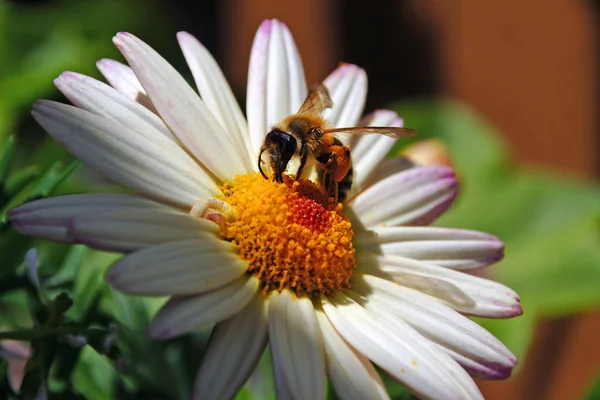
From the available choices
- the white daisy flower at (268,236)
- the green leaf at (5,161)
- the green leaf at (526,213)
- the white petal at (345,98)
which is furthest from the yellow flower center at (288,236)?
the green leaf at (526,213)

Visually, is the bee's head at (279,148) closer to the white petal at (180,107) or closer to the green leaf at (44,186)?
the white petal at (180,107)

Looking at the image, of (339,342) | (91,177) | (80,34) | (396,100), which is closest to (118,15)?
(80,34)

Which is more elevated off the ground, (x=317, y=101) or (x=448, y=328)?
(x=317, y=101)

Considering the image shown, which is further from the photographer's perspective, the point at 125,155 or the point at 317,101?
the point at 317,101

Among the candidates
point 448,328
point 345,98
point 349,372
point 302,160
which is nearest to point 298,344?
point 349,372

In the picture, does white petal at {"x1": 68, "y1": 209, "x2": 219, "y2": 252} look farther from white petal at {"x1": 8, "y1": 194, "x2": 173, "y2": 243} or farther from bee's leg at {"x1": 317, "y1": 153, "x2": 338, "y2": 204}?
bee's leg at {"x1": 317, "y1": 153, "x2": 338, "y2": 204}

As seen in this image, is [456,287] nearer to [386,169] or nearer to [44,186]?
[386,169]

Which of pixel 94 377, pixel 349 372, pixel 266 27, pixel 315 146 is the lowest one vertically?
pixel 94 377

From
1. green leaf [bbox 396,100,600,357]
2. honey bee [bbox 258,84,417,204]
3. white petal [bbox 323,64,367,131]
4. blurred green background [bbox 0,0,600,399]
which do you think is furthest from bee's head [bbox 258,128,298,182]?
green leaf [bbox 396,100,600,357]
